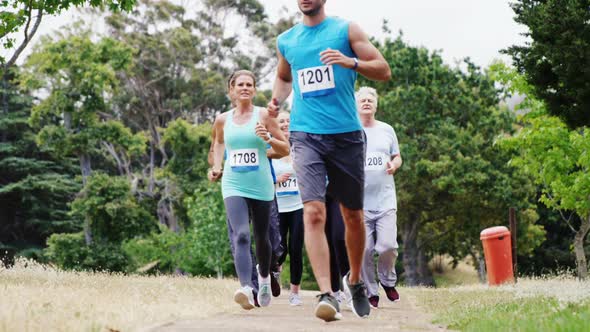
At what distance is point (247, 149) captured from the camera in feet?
24.4

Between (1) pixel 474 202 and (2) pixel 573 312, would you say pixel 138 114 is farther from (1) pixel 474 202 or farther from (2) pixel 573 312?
(2) pixel 573 312

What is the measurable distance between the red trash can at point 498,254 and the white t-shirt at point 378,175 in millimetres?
7391

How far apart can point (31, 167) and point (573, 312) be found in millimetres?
41535

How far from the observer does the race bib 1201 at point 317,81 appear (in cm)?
580

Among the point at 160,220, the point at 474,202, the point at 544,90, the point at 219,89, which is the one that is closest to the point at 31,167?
the point at 160,220

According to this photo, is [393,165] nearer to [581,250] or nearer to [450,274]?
[581,250]

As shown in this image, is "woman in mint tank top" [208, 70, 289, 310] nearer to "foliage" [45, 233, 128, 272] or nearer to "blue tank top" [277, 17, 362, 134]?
"blue tank top" [277, 17, 362, 134]

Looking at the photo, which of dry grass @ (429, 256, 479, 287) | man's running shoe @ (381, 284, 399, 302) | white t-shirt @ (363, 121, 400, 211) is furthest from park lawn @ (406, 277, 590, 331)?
dry grass @ (429, 256, 479, 287)

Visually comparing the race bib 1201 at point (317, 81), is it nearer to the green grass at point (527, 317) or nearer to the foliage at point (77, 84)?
the green grass at point (527, 317)

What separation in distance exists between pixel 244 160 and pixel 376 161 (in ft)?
7.38

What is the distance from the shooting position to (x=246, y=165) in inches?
291

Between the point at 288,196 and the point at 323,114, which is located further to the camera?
the point at 288,196

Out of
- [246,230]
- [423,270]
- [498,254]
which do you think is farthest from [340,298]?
[423,270]

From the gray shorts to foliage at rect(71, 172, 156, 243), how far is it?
25372mm
